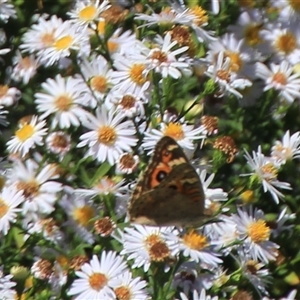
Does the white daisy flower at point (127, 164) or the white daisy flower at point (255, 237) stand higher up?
the white daisy flower at point (127, 164)

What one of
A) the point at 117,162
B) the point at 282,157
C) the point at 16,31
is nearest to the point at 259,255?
the point at 282,157

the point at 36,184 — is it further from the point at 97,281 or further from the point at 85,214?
the point at 97,281

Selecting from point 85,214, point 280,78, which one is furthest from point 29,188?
point 280,78

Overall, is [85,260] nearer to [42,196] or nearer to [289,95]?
[42,196]

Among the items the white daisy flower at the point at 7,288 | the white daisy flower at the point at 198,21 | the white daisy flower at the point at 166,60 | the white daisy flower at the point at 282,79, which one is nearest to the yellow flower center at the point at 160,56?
the white daisy flower at the point at 166,60

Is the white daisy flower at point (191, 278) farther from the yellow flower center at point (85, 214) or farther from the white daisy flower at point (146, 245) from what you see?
the yellow flower center at point (85, 214)

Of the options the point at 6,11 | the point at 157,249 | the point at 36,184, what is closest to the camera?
the point at 157,249
